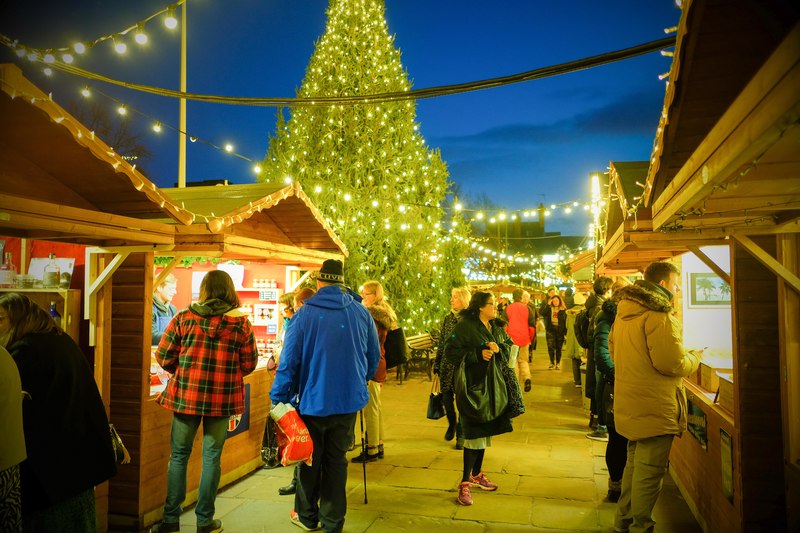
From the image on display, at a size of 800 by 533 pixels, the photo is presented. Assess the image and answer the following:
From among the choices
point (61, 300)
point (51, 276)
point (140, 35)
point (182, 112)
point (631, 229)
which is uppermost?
point (182, 112)

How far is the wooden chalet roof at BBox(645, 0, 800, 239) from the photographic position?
5.44ft

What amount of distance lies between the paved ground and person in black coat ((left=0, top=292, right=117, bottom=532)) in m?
1.79

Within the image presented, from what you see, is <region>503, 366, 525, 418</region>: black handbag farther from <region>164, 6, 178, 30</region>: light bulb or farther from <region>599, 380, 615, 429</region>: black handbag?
<region>164, 6, 178, 30</region>: light bulb

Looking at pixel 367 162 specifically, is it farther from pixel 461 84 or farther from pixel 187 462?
pixel 187 462

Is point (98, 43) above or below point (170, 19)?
below

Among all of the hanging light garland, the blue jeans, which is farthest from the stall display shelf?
the hanging light garland

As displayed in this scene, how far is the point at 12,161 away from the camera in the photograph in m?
4.11

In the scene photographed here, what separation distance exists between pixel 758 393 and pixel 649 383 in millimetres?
682

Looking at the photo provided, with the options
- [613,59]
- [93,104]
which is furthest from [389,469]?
[93,104]

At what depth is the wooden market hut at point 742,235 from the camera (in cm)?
266

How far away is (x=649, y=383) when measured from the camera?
4004mm

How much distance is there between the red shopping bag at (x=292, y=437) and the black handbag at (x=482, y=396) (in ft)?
4.66

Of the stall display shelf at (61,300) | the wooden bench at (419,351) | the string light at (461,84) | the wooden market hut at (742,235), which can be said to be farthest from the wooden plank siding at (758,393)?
the wooden bench at (419,351)

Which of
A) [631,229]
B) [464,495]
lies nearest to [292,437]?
[464,495]
